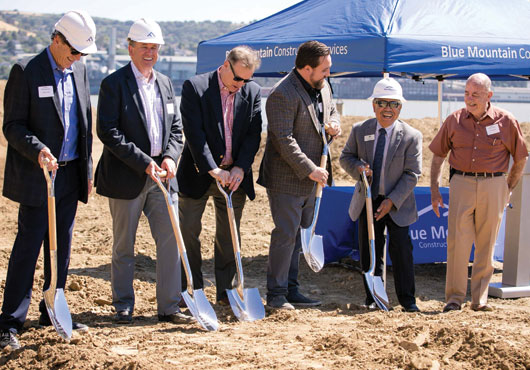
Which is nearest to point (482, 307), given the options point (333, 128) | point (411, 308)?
point (411, 308)

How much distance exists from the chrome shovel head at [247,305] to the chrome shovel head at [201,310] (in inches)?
12.8

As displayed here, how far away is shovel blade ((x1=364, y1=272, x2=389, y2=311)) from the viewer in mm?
5852

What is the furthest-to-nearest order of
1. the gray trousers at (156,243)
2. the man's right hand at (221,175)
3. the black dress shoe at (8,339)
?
the man's right hand at (221,175), the gray trousers at (156,243), the black dress shoe at (8,339)

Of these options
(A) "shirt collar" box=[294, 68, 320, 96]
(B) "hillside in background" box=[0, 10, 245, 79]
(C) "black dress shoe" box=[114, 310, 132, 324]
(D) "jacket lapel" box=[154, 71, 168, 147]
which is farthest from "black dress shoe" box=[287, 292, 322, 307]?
(B) "hillside in background" box=[0, 10, 245, 79]

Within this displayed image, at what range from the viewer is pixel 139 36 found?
5.03 metres

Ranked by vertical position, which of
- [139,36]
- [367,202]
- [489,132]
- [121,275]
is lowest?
[121,275]

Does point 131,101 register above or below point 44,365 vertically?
above

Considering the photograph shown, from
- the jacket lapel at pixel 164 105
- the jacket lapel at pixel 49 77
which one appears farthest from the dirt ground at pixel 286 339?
the jacket lapel at pixel 49 77

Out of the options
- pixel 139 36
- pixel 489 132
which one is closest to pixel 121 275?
pixel 139 36

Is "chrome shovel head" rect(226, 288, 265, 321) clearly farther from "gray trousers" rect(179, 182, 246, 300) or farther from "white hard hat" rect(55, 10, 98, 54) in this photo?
"white hard hat" rect(55, 10, 98, 54)

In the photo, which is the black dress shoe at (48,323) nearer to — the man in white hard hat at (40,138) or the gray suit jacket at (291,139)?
the man in white hard hat at (40,138)

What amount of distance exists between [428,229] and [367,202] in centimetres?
208

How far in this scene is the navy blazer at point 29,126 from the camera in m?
4.58

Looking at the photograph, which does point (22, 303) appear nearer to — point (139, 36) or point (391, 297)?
point (139, 36)
